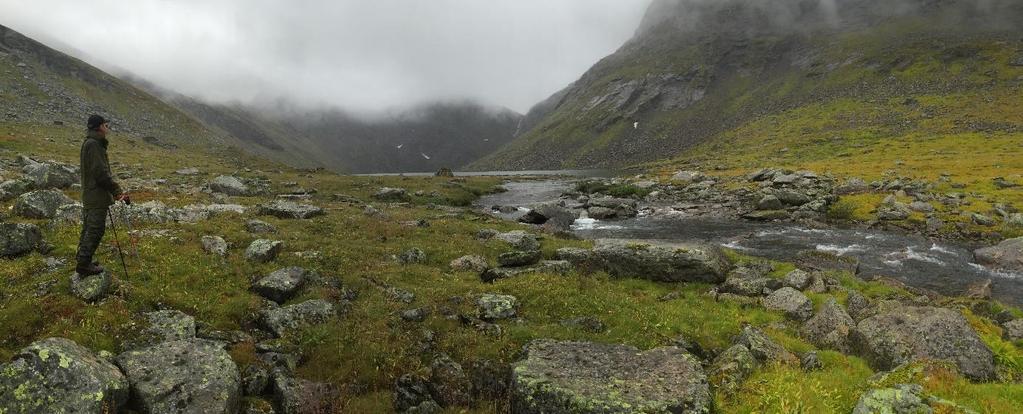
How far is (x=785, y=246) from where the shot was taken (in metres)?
38.8

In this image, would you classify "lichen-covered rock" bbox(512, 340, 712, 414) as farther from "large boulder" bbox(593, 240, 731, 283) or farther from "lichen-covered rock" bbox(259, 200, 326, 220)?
"lichen-covered rock" bbox(259, 200, 326, 220)

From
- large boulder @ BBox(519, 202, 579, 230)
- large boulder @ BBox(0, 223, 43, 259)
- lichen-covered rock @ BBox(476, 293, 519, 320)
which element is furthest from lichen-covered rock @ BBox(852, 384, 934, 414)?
large boulder @ BBox(519, 202, 579, 230)

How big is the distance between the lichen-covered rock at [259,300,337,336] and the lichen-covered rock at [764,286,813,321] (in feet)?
57.2

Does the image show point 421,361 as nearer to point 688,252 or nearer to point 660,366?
point 660,366

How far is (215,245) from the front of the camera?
2042 cm

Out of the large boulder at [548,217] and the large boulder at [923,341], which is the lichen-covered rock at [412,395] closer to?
the large boulder at [923,341]

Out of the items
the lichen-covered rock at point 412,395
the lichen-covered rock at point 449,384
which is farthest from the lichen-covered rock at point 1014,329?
the lichen-covered rock at point 412,395

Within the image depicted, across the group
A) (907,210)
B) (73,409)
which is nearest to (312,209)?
(73,409)

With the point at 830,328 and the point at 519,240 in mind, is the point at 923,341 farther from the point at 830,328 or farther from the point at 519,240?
the point at 519,240

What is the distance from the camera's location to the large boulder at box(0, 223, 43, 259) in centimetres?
1594

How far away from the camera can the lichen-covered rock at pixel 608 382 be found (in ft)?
33.2

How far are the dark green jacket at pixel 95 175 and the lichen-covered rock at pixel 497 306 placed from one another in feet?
38.4

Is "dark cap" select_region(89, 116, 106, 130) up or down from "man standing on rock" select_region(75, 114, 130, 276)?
up

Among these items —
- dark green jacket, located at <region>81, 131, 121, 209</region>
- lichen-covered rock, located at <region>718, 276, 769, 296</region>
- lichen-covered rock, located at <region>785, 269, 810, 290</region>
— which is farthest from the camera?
lichen-covered rock, located at <region>785, 269, 810, 290</region>
